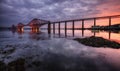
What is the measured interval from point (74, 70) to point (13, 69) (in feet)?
14.3

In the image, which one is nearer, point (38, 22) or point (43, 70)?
point (43, 70)

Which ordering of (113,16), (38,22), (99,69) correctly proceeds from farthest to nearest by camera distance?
1. (38,22)
2. (113,16)
3. (99,69)

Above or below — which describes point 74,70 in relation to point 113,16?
below

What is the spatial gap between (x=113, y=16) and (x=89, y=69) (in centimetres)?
8812

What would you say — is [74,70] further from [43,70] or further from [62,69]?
[43,70]

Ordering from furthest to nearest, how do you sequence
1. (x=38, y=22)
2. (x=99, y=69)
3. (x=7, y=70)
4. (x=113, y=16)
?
(x=38, y=22)
(x=113, y=16)
(x=99, y=69)
(x=7, y=70)

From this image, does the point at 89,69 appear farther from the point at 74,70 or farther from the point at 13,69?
the point at 13,69

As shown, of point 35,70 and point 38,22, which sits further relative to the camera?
point 38,22

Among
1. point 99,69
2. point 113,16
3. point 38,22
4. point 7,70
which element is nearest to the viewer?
point 7,70

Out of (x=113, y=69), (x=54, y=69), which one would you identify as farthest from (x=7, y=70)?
(x=113, y=69)

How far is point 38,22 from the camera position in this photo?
119m

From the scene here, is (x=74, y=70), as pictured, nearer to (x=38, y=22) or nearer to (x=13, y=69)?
(x=13, y=69)

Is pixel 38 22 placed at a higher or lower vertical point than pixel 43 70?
higher

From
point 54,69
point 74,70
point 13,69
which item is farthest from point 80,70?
point 13,69
